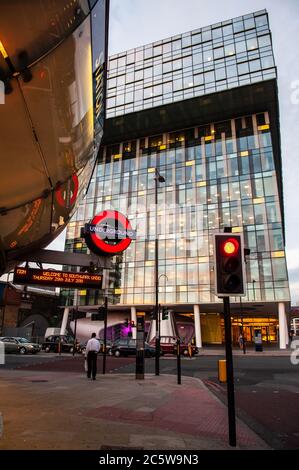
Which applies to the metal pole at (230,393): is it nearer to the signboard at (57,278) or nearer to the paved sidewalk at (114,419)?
the paved sidewalk at (114,419)

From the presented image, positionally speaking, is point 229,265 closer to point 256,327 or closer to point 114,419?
point 114,419

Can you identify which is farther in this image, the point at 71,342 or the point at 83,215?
the point at 83,215

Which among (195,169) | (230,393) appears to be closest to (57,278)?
(230,393)

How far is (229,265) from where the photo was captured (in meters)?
5.88

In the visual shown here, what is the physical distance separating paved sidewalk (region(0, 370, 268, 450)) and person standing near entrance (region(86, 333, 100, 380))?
98.1 inches

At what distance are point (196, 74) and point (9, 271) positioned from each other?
178 ft

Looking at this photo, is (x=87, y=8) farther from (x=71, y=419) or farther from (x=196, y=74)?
(x=196, y=74)

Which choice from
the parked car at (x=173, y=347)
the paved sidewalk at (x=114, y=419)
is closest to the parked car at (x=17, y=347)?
the parked car at (x=173, y=347)

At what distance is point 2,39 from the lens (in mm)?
2914

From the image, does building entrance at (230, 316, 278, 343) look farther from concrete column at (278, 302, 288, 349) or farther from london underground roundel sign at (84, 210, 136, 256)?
london underground roundel sign at (84, 210, 136, 256)

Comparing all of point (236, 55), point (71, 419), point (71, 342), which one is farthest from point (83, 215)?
point (71, 419)

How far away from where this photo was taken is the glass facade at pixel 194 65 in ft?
172

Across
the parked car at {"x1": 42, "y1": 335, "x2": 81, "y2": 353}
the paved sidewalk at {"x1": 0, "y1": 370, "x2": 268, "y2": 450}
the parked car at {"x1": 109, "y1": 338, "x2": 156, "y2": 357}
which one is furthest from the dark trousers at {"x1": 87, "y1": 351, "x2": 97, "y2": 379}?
the parked car at {"x1": 42, "y1": 335, "x2": 81, "y2": 353}

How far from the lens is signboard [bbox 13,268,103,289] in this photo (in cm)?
959
